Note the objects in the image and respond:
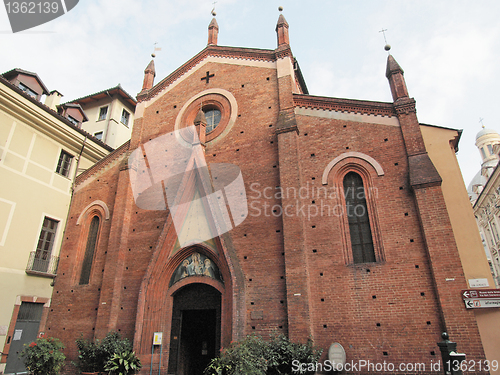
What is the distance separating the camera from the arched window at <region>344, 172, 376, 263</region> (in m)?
10.1

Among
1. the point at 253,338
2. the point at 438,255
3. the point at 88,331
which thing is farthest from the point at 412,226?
the point at 88,331

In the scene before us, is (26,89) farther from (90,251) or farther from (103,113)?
(90,251)

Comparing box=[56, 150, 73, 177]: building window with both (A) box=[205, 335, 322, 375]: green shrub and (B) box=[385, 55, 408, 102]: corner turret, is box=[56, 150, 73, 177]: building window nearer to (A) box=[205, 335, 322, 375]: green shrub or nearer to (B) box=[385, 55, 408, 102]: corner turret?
(A) box=[205, 335, 322, 375]: green shrub

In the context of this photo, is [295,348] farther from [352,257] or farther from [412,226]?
[412,226]

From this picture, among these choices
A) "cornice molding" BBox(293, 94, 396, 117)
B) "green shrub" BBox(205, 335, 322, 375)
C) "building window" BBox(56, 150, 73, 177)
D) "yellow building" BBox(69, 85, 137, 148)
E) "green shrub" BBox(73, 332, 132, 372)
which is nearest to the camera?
"green shrub" BBox(205, 335, 322, 375)

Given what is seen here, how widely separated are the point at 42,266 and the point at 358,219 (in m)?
12.8

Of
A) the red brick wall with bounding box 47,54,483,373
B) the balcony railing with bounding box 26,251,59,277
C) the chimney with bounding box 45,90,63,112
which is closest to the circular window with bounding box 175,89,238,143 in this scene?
→ the red brick wall with bounding box 47,54,483,373

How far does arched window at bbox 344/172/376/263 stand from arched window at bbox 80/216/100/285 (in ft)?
34.8

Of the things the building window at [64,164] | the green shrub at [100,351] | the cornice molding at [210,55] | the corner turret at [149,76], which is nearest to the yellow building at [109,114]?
the building window at [64,164]

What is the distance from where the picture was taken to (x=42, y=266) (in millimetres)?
14219

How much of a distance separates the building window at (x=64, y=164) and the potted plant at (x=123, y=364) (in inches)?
370

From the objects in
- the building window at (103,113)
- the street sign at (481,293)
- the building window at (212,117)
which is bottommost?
the street sign at (481,293)

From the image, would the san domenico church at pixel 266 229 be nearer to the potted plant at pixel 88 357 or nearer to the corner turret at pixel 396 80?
the corner turret at pixel 396 80

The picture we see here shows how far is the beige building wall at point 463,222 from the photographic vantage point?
8312 millimetres
